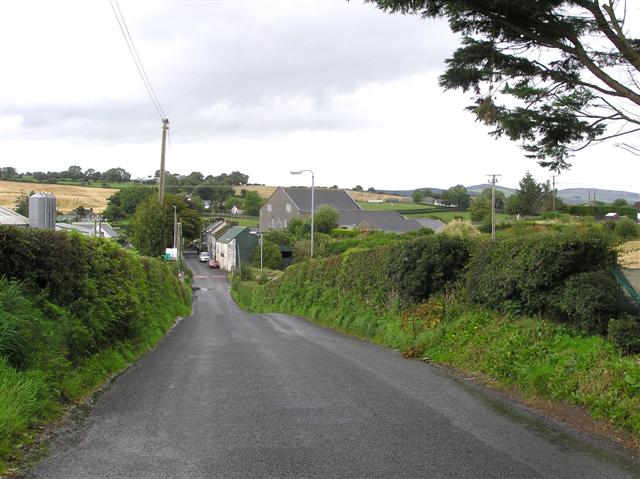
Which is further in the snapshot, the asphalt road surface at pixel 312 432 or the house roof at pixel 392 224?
the house roof at pixel 392 224

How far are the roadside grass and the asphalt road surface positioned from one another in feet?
1.91

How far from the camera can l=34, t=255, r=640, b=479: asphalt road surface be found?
5.59 meters

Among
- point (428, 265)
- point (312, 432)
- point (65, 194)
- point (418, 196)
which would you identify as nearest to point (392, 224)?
point (65, 194)

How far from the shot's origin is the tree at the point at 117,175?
102988 mm

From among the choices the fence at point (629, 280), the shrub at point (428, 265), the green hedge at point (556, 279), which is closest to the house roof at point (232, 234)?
the shrub at point (428, 265)

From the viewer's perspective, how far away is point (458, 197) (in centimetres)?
11662

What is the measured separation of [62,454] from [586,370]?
6276mm

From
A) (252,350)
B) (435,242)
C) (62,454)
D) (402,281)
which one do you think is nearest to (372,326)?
(402,281)

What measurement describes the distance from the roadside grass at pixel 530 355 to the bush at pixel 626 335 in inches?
5.4

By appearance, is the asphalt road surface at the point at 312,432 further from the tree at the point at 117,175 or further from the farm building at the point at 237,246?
the tree at the point at 117,175

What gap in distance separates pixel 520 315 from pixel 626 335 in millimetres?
3274

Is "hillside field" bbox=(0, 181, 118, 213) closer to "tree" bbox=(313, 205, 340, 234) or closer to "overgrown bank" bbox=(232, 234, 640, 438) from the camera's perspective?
"tree" bbox=(313, 205, 340, 234)

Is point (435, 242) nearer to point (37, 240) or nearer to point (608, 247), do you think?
point (608, 247)

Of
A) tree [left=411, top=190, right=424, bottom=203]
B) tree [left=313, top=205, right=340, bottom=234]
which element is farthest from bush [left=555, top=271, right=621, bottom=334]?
tree [left=411, top=190, right=424, bottom=203]
